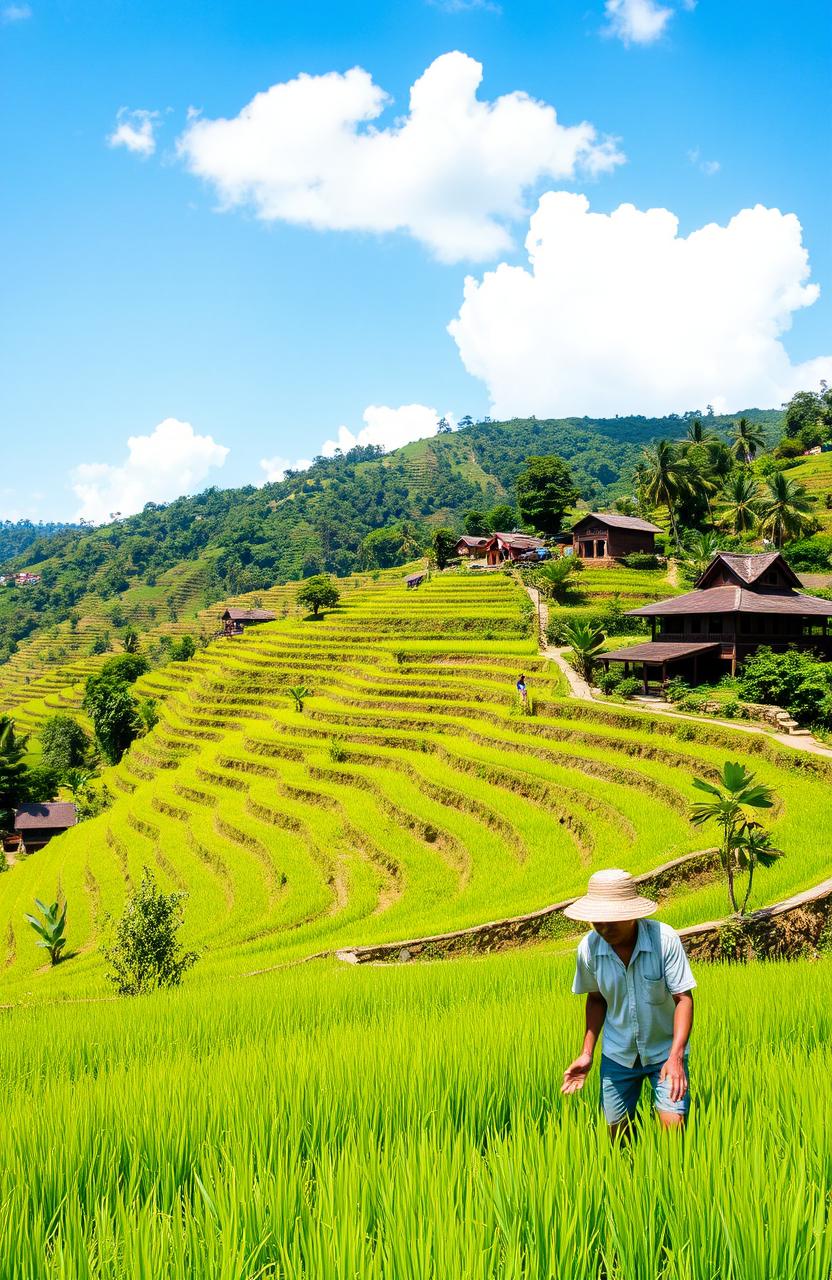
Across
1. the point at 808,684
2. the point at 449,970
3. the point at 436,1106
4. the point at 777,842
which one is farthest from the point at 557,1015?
the point at 808,684

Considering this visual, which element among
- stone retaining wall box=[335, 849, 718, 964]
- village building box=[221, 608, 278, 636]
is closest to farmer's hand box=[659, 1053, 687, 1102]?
stone retaining wall box=[335, 849, 718, 964]

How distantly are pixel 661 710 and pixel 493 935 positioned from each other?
1508 centimetres

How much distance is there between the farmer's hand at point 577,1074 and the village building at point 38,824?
50760mm

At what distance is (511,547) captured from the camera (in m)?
62.6

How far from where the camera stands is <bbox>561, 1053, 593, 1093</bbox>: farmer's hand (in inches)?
145

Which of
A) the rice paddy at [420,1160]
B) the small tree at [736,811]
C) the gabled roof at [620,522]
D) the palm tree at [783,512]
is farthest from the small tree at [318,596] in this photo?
the rice paddy at [420,1160]

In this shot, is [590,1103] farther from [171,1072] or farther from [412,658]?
[412,658]

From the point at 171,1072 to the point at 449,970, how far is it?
6.22m

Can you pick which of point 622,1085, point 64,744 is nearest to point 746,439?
point 64,744

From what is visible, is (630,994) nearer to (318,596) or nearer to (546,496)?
(318,596)

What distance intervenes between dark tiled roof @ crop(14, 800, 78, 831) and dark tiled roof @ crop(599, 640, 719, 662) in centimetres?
3593

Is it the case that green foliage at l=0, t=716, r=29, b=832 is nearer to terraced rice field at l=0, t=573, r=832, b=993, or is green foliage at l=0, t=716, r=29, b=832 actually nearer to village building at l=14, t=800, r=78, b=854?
village building at l=14, t=800, r=78, b=854

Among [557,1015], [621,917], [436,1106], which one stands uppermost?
[621,917]

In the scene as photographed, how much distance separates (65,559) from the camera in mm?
190375
